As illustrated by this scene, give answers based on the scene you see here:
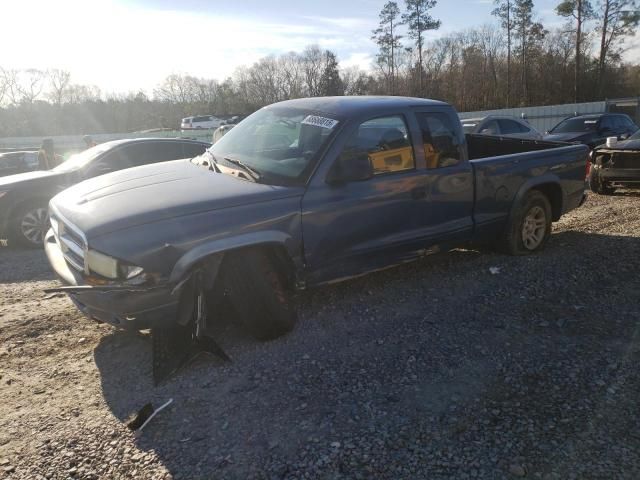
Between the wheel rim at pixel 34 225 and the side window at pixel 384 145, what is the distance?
18.3 feet

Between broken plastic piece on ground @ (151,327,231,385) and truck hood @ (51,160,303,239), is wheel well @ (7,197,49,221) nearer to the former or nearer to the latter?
truck hood @ (51,160,303,239)

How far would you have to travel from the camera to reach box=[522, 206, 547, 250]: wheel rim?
5.95 m

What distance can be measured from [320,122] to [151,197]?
1.59 metres

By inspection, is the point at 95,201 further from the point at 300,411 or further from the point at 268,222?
the point at 300,411

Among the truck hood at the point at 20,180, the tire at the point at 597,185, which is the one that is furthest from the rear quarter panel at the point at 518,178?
the truck hood at the point at 20,180

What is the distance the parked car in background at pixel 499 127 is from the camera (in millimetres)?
12742

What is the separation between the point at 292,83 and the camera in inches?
2916

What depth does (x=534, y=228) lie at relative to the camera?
6070 mm

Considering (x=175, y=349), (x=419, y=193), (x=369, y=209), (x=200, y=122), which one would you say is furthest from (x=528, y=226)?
(x=200, y=122)

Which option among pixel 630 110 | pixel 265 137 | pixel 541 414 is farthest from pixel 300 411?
pixel 630 110

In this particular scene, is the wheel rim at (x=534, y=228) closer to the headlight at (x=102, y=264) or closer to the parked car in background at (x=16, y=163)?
the headlight at (x=102, y=264)

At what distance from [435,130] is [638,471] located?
326cm

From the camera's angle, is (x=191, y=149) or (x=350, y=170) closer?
(x=350, y=170)

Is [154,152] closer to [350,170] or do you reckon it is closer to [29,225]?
[29,225]
